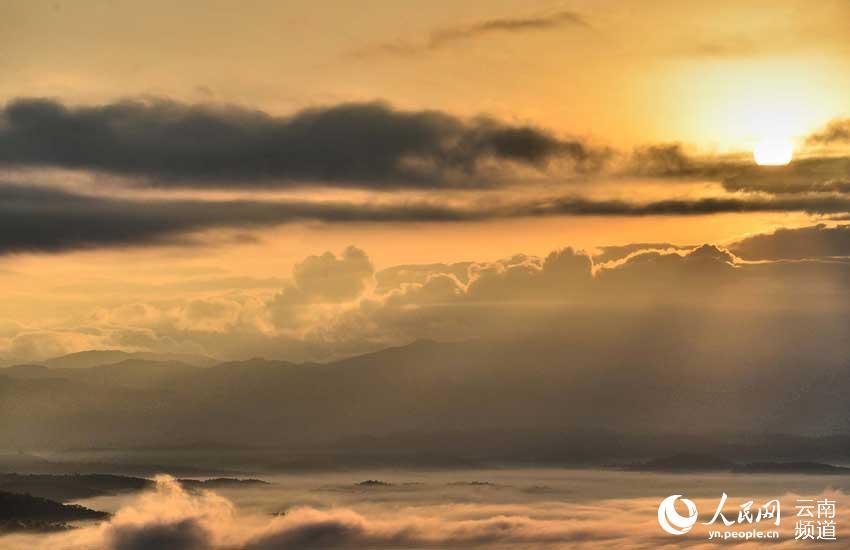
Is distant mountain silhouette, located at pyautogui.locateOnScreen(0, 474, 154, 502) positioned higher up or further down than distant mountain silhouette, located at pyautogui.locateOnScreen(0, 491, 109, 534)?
higher up

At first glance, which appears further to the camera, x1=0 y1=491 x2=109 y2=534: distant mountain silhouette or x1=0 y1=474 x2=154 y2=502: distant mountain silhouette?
x1=0 y1=474 x2=154 y2=502: distant mountain silhouette

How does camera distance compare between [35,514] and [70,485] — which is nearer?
[35,514]

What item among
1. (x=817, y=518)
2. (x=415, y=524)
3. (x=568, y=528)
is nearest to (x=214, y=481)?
(x=415, y=524)

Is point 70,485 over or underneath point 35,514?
over

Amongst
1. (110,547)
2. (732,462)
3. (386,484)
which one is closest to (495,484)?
(386,484)

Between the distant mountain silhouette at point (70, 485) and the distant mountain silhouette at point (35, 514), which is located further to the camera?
the distant mountain silhouette at point (70, 485)

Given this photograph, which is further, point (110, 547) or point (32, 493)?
point (32, 493)

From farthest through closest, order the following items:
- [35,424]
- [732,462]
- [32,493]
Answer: [35,424], [732,462], [32,493]

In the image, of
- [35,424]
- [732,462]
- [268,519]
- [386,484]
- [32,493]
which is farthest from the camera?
[35,424]

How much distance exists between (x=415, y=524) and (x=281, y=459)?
86.2 metres

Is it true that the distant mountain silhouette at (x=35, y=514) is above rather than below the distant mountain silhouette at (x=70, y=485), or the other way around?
below

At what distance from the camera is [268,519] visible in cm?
9075

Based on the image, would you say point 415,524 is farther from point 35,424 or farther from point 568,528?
point 35,424

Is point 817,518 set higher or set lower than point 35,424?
lower
